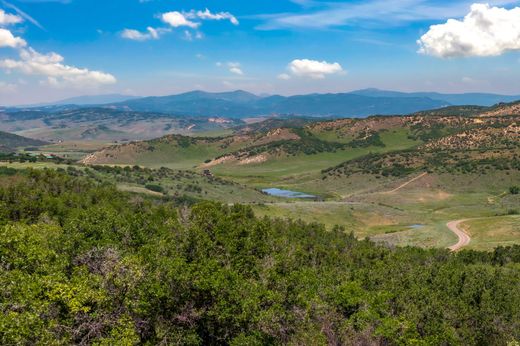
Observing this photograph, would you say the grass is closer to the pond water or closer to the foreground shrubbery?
the pond water

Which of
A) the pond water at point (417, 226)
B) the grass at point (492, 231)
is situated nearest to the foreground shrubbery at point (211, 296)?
the grass at point (492, 231)

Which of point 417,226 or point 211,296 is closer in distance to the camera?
point 211,296

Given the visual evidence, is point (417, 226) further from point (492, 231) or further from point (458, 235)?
point (492, 231)

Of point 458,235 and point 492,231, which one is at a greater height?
point 492,231

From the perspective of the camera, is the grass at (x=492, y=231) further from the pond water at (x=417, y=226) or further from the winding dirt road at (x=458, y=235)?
the pond water at (x=417, y=226)

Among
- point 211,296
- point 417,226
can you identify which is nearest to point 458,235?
point 417,226

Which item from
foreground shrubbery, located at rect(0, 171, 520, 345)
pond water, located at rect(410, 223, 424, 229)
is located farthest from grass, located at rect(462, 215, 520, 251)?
foreground shrubbery, located at rect(0, 171, 520, 345)

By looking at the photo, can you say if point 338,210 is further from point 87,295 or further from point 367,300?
point 87,295
